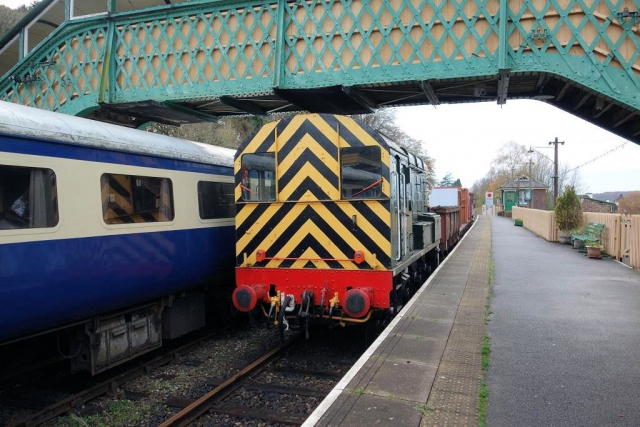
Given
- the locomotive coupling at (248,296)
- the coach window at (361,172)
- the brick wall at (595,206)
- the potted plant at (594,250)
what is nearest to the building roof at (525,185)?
the brick wall at (595,206)

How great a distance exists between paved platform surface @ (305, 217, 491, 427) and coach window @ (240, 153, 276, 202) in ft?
8.62

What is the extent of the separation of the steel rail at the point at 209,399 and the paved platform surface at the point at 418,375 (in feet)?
5.27

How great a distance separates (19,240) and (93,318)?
154 cm

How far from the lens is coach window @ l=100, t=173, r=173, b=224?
552 cm

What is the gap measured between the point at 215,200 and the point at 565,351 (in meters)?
5.52

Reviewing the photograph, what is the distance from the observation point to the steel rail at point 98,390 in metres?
4.65

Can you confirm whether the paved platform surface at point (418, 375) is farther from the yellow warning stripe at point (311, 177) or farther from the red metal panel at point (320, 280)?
the yellow warning stripe at point (311, 177)

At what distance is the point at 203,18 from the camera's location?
844 cm

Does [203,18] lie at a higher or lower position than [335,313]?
higher

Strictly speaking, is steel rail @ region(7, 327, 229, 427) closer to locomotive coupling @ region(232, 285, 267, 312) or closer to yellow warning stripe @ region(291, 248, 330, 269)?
locomotive coupling @ region(232, 285, 267, 312)

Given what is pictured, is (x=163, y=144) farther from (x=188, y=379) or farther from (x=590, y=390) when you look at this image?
(x=590, y=390)

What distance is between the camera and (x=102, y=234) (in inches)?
210

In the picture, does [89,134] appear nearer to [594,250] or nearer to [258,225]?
[258,225]

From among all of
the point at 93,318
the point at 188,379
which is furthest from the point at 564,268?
the point at 93,318
